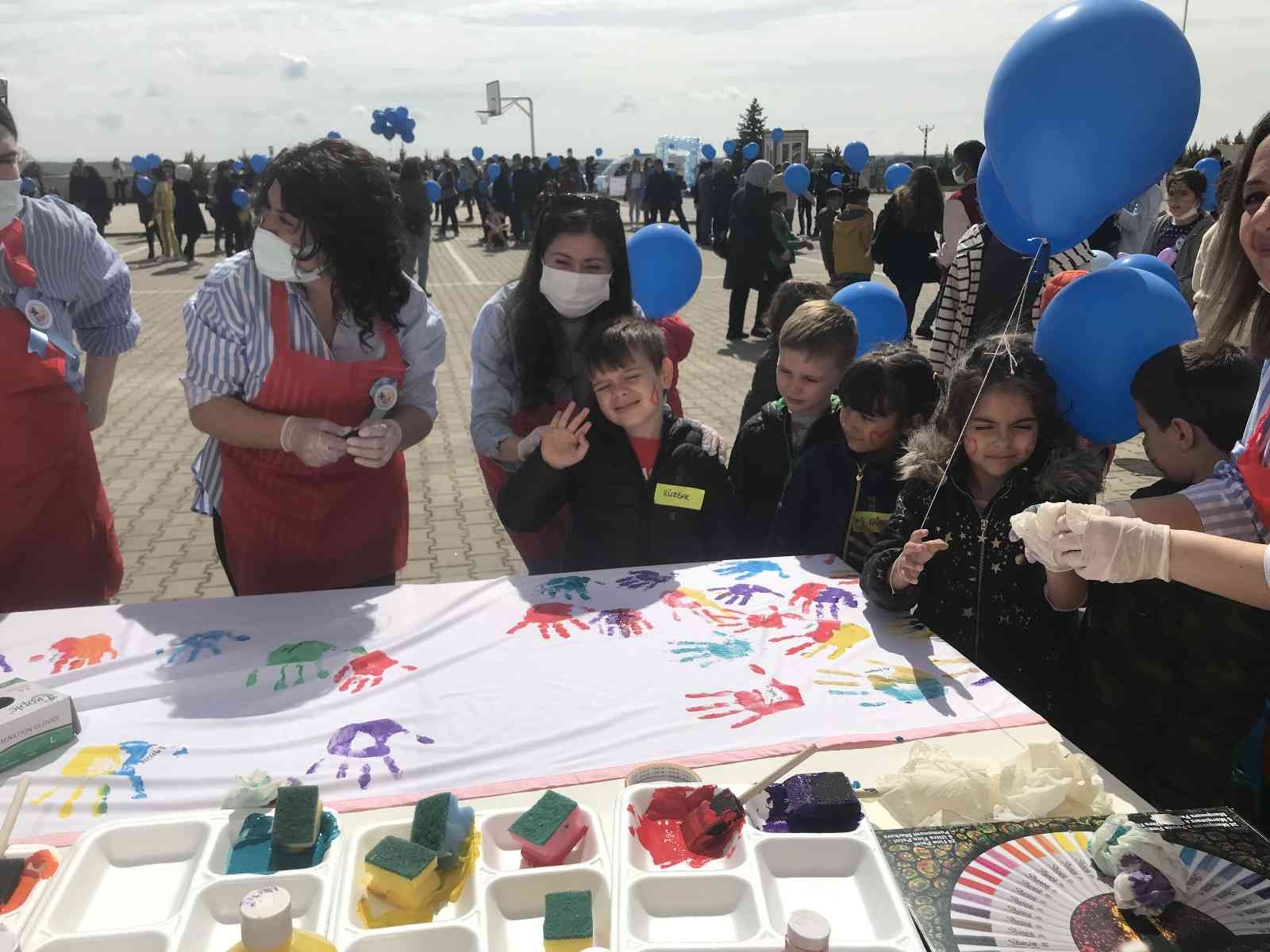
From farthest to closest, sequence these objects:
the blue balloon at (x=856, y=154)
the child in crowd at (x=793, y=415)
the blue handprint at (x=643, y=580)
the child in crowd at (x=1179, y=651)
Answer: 1. the blue balloon at (x=856, y=154)
2. the child in crowd at (x=793, y=415)
3. the blue handprint at (x=643, y=580)
4. the child in crowd at (x=1179, y=651)

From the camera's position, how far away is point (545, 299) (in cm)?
257

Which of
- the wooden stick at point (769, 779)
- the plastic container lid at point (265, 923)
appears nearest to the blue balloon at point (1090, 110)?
the wooden stick at point (769, 779)

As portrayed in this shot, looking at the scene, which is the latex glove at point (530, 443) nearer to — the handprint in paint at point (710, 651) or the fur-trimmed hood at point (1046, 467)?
the handprint in paint at point (710, 651)

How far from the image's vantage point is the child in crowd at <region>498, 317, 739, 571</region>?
228cm

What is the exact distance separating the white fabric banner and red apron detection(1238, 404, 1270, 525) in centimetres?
50

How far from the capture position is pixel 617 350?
2.26 m

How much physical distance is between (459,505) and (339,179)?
3.09 m

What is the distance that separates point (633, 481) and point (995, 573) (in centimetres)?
86

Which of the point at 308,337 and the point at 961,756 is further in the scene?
the point at 308,337

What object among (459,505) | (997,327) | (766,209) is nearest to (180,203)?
(766,209)

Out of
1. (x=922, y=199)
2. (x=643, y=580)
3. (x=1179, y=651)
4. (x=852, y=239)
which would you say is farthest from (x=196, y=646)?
(x=852, y=239)

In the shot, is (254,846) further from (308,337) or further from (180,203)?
(180,203)

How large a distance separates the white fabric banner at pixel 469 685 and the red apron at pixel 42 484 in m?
0.30

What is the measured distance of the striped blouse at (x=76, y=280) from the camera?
6.97ft
